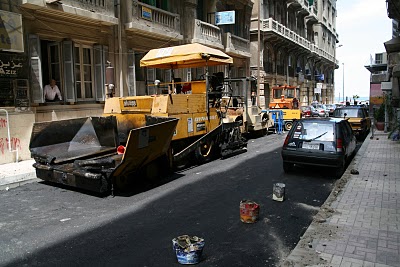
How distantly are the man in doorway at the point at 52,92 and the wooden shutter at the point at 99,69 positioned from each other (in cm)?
187

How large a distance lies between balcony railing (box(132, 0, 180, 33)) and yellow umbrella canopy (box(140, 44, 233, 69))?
424 cm

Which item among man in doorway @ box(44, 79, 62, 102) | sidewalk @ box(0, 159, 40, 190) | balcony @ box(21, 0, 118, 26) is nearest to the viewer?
sidewalk @ box(0, 159, 40, 190)

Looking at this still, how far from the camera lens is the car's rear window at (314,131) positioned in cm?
877

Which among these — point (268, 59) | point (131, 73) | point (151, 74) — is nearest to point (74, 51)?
point (131, 73)

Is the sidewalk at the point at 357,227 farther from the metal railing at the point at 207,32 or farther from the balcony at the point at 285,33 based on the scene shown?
the balcony at the point at 285,33

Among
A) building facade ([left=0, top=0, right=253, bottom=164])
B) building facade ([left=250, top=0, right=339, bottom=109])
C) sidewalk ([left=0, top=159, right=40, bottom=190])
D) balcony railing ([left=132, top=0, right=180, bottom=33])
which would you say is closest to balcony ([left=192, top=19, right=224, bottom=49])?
building facade ([left=0, top=0, right=253, bottom=164])

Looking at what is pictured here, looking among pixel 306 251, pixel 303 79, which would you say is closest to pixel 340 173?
pixel 306 251

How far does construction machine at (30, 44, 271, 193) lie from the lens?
7.14m

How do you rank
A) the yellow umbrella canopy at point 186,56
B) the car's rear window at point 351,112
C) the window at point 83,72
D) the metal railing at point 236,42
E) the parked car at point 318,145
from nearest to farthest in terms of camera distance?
the parked car at point 318,145 < the yellow umbrella canopy at point 186,56 < the window at point 83,72 < the car's rear window at point 351,112 < the metal railing at point 236,42

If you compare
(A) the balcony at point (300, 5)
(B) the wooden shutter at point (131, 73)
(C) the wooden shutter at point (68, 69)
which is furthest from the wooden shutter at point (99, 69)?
(A) the balcony at point (300, 5)

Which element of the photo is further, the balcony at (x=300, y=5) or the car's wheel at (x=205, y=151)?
the balcony at (x=300, y=5)

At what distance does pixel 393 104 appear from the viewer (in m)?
18.4

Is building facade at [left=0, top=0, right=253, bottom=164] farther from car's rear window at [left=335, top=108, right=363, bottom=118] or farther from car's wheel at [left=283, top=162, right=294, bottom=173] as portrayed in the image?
car's rear window at [left=335, top=108, right=363, bottom=118]

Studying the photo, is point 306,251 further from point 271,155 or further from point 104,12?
point 104,12
